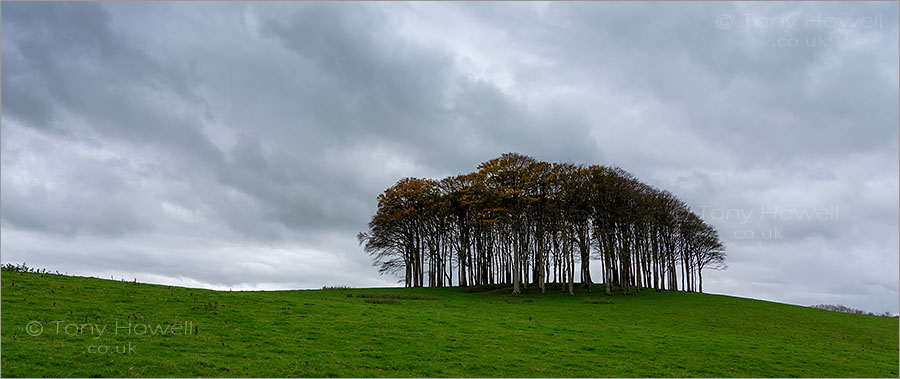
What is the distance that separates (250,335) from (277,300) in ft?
43.9

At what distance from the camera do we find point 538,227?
68250 mm

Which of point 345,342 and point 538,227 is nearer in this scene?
point 345,342

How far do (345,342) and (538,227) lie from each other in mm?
45352

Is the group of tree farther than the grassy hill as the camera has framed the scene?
Yes

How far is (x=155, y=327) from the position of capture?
25.7m

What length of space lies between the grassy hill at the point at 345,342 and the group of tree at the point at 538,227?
22.6 m

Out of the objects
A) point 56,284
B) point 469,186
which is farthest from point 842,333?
point 56,284

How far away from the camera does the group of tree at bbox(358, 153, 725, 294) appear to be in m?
66.9

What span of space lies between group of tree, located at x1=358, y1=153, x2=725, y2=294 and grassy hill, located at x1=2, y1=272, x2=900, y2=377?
2264 centimetres

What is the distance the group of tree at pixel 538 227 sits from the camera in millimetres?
66938

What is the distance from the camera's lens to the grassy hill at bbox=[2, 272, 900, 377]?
20.5 m

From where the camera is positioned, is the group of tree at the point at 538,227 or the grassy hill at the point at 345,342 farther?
the group of tree at the point at 538,227

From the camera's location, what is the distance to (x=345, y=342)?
26297 millimetres

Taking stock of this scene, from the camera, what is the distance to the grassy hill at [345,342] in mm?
20516
